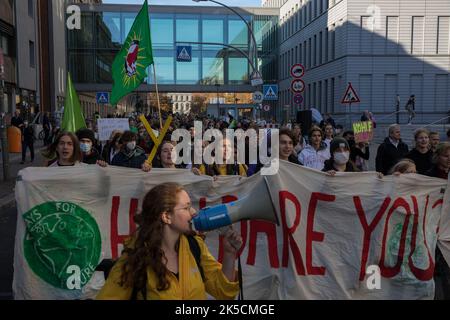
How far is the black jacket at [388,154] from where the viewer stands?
840 cm

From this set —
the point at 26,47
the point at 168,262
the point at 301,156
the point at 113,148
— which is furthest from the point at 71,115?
the point at 26,47

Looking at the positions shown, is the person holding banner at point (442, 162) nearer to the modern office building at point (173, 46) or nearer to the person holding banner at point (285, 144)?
the person holding banner at point (285, 144)

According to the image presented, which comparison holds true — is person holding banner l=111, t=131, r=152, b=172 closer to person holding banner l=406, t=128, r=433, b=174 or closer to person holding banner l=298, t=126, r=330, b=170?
person holding banner l=298, t=126, r=330, b=170

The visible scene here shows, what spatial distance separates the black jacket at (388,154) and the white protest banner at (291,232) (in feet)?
11.2

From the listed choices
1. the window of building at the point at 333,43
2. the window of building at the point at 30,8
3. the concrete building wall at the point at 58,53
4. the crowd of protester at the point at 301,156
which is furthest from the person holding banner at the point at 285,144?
the window of building at the point at 333,43

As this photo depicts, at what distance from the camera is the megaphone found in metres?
2.34

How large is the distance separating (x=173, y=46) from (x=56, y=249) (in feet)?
156

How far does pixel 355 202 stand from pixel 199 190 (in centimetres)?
155

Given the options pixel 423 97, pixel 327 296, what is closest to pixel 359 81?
pixel 423 97

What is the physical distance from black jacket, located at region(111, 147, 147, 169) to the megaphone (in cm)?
466

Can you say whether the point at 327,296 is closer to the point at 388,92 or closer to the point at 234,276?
the point at 234,276

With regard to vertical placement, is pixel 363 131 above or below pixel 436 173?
above

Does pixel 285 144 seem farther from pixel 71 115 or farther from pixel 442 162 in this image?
pixel 71 115

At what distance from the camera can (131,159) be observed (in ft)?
23.2
